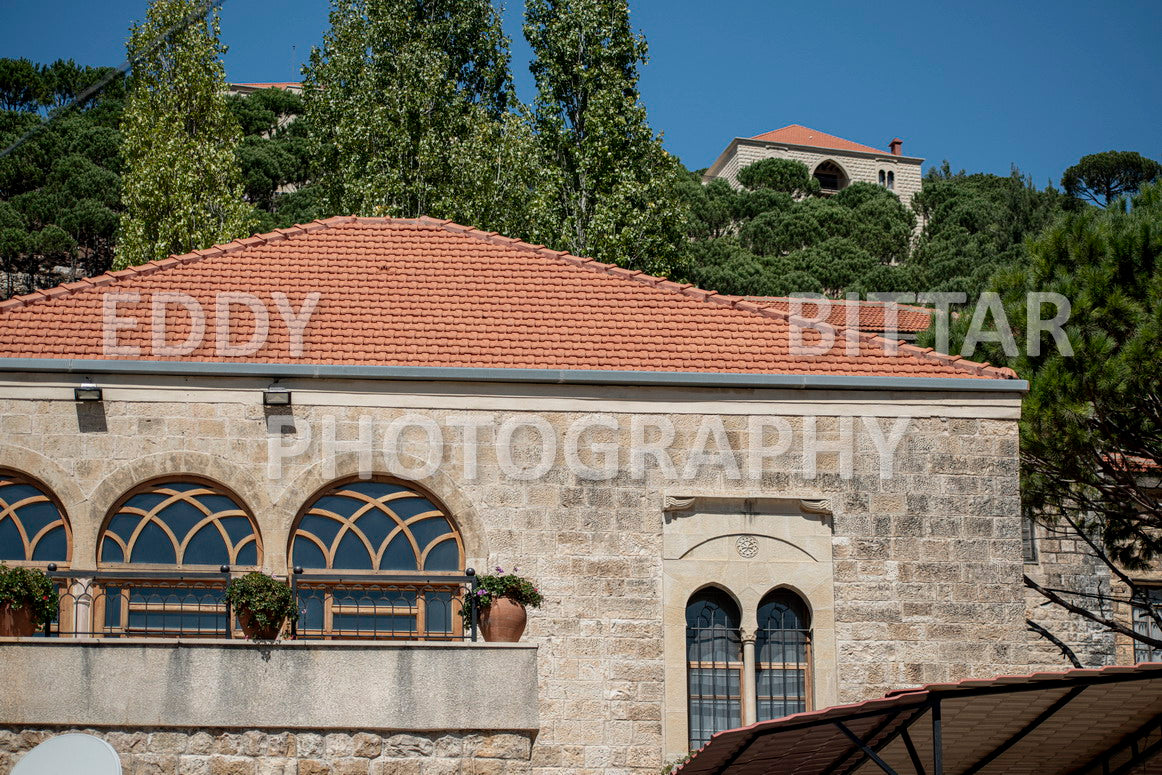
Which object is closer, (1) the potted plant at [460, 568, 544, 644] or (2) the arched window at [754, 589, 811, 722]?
(1) the potted plant at [460, 568, 544, 644]

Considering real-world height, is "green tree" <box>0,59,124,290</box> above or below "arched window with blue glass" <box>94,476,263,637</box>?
above

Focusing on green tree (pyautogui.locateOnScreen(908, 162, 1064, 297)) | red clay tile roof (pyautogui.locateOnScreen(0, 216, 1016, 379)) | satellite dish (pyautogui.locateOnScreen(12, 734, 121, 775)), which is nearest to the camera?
satellite dish (pyautogui.locateOnScreen(12, 734, 121, 775))

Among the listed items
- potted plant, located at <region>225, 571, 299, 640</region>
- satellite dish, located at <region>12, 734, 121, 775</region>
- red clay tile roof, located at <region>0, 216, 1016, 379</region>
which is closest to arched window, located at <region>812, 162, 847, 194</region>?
red clay tile roof, located at <region>0, 216, 1016, 379</region>

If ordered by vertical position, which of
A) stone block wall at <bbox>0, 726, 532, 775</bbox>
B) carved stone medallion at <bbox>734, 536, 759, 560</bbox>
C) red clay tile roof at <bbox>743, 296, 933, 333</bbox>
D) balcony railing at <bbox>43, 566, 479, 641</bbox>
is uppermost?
red clay tile roof at <bbox>743, 296, 933, 333</bbox>

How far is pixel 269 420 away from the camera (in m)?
13.5

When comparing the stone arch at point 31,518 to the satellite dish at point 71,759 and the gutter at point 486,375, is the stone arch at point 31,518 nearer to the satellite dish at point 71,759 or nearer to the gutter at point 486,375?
the gutter at point 486,375

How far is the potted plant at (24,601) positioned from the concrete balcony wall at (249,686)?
364mm

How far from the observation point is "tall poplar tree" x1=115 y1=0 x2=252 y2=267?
A: 2800cm

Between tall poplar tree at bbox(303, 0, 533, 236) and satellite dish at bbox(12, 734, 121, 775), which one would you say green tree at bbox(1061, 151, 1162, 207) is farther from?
satellite dish at bbox(12, 734, 121, 775)

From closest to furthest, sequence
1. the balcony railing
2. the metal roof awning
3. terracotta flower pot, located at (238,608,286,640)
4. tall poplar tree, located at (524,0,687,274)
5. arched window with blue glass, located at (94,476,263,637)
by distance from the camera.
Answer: the metal roof awning → terracotta flower pot, located at (238,608,286,640) → the balcony railing → arched window with blue glass, located at (94,476,263,637) → tall poplar tree, located at (524,0,687,274)

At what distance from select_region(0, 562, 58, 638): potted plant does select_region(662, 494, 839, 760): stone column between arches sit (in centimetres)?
603

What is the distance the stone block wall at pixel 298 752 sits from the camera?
10.8 metres

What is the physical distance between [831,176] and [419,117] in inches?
2518

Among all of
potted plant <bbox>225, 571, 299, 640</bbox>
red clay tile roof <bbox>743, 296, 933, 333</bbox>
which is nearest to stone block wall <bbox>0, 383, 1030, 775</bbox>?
potted plant <bbox>225, 571, 299, 640</bbox>
